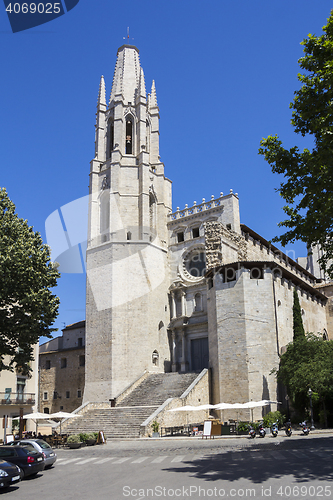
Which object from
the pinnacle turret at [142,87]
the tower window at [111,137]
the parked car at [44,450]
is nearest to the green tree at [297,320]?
the parked car at [44,450]

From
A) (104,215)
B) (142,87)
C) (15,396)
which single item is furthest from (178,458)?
(142,87)

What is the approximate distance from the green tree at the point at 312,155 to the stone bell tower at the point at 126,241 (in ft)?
82.2

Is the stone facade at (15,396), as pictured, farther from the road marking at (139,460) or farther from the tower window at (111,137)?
the tower window at (111,137)

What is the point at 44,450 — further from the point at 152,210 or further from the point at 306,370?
the point at 152,210

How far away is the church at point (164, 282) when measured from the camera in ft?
108

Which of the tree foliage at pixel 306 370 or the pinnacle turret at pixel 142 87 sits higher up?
the pinnacle turret at pixel 142 87

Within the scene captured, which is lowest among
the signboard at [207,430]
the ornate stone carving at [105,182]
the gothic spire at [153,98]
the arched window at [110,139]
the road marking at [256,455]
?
the signboard at [207,430]

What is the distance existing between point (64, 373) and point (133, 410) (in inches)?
749

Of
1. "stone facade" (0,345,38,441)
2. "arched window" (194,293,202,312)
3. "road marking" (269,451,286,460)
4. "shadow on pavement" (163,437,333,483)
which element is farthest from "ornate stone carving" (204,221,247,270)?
"road marking" (269,451,286,460)

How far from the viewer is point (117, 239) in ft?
139

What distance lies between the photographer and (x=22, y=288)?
21.4m

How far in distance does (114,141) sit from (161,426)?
2877 cm

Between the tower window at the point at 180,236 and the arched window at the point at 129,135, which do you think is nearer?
the tower window at the point at 180,236

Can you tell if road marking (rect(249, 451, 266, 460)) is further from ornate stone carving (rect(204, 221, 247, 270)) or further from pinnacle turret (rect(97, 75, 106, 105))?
pinnacle turret (rect(97, 75, 106, 105))
